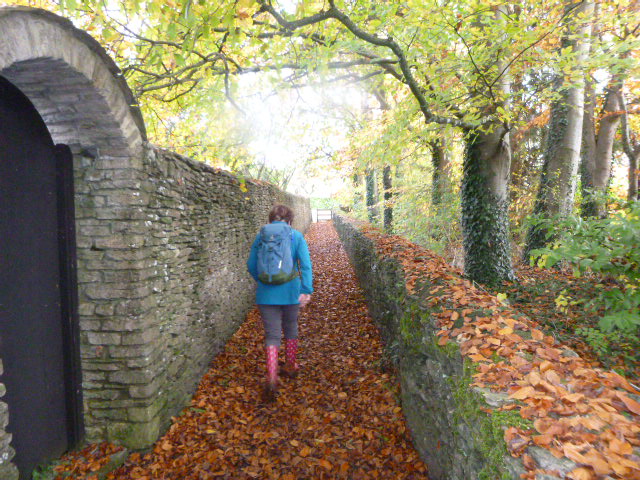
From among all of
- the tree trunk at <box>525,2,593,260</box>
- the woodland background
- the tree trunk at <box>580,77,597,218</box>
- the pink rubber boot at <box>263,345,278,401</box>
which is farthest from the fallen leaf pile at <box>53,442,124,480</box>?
the tree trunk at <box>580,77,597,218</box>

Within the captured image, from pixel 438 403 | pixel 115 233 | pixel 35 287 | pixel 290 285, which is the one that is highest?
pixel 115 233

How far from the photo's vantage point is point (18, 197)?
8.86 ft

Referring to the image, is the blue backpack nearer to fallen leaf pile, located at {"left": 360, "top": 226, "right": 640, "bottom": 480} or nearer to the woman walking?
the woman walking

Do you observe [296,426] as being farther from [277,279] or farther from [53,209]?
[53,209]

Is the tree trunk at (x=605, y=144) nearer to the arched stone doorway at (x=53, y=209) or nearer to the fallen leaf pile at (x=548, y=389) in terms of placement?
the fallen leaf pile at (x=548, y=389)

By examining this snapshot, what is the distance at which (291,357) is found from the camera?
446 cm

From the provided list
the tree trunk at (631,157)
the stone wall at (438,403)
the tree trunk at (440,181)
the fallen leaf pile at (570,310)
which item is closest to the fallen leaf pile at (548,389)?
the stone wall at (438,403)

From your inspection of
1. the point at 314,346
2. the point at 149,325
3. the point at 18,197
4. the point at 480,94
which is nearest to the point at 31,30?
the point at 18,197

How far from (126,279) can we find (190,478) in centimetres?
179

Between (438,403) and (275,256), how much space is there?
2.24 metres

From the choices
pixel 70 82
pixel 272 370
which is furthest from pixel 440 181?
pixel 70 82

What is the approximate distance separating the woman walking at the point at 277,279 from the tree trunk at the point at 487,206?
3630 mm

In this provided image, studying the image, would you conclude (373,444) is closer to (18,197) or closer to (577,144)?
(18,197)

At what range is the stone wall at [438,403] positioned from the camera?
1.75m
